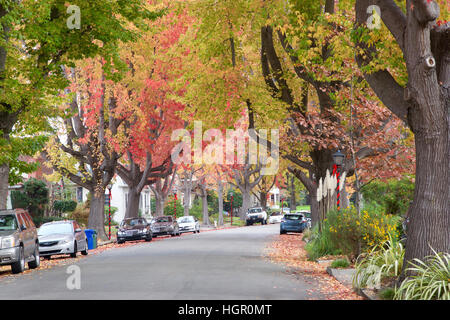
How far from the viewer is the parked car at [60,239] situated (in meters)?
25.4

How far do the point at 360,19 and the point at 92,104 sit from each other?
24973 millimetres

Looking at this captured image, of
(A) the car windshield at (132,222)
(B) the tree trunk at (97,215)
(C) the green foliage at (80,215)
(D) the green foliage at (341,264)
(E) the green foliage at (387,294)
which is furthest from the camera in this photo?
(C) the green foliage at (80,215)

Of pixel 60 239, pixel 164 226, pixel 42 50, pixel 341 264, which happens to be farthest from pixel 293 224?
pixel 42 50

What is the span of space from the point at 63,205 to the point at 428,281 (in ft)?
132

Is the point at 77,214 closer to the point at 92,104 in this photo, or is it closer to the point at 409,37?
the point at 92,104

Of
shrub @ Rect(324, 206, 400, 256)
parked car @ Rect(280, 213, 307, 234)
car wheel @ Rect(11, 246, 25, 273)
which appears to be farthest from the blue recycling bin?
parked car @ Rect(280, 213, 307, 234)

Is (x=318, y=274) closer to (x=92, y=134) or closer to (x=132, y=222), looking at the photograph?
(x=132, y=222)

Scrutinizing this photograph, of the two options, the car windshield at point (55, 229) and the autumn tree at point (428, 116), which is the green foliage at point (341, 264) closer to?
the autumn tree at point (428, 116)

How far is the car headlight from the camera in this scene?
18656 millimetres

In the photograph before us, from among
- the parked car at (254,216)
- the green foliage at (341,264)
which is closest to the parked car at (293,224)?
the parked car at (254,216)

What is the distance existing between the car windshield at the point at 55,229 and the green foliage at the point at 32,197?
1725cm

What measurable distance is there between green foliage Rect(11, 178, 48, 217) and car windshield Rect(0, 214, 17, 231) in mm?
24039

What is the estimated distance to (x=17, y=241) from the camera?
19.2 meters

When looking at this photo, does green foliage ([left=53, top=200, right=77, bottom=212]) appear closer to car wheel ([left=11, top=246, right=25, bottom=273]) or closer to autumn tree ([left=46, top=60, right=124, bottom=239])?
autumn tree ([left=46, top=60, right=124, bottom=239])
